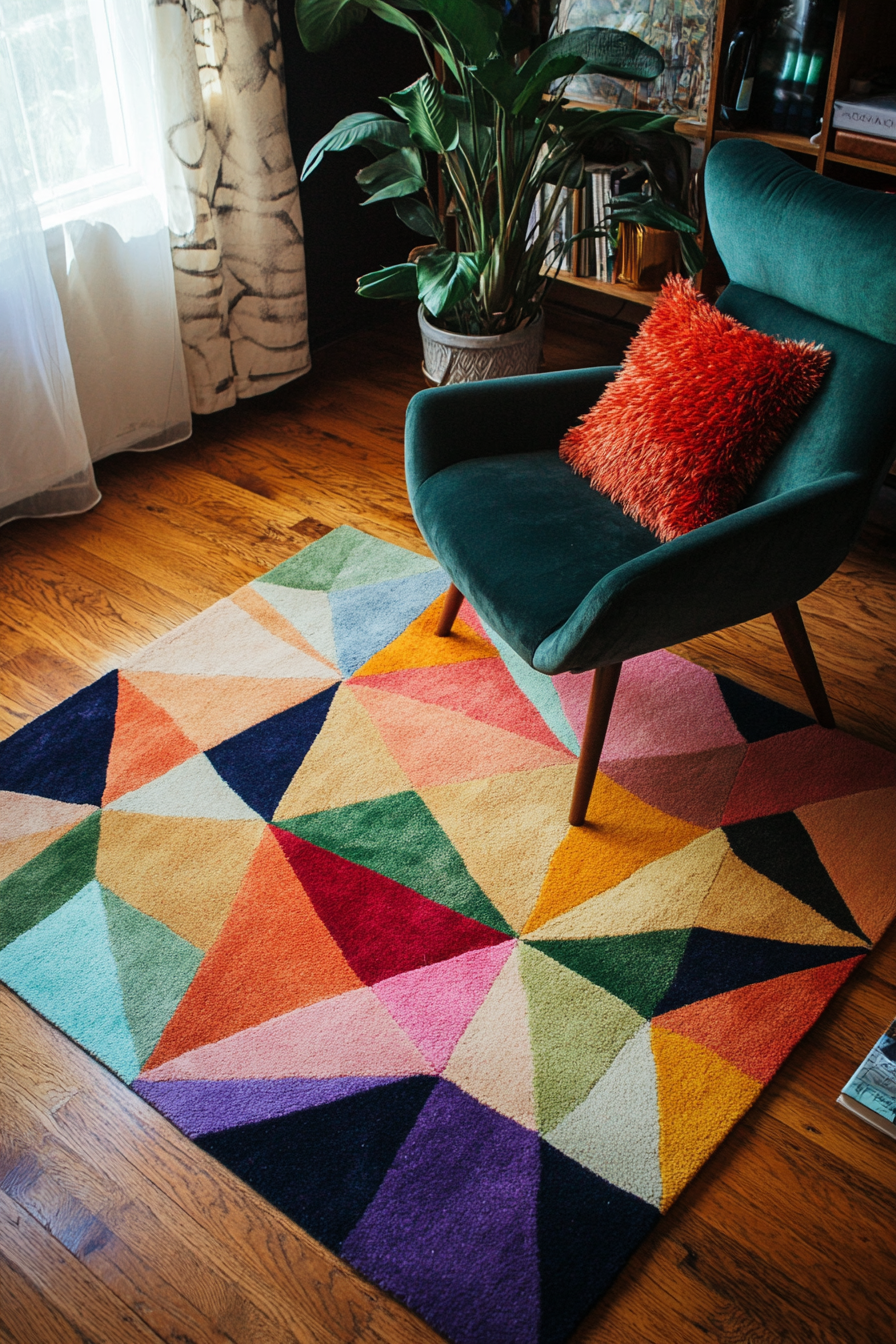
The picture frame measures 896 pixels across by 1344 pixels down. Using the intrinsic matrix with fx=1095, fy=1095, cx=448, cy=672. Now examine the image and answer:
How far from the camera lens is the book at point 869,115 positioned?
2.14 m

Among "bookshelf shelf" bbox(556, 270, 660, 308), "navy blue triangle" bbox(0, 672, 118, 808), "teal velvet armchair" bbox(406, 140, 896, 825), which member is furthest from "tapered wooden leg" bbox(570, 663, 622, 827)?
"bookshelf shelf" bbox(556, 270, 660, 308)

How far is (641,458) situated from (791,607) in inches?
13.5

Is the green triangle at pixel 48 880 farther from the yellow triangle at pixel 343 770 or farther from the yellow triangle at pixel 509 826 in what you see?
the yellow triangle at pixel 509 826

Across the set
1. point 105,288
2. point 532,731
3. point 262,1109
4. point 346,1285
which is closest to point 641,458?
point 532,731

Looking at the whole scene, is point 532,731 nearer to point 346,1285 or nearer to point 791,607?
point 791,607

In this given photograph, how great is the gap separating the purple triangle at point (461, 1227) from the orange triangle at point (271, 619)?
0.94 metres

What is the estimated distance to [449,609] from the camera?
2.10 metres

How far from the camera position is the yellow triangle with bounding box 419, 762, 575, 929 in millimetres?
1671

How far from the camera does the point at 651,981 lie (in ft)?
5.06

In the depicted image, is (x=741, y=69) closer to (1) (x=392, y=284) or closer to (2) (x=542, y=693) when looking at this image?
(1) (x=392, y=284)

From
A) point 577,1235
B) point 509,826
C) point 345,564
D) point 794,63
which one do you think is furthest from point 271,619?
point 794,63

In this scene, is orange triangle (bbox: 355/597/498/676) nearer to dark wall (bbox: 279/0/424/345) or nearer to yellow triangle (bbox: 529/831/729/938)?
yellow triangle (bbox: 529/831/729/938)

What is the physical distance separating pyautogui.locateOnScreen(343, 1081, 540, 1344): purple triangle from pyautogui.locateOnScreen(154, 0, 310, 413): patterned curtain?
195cm

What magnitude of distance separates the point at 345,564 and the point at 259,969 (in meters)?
1.03
